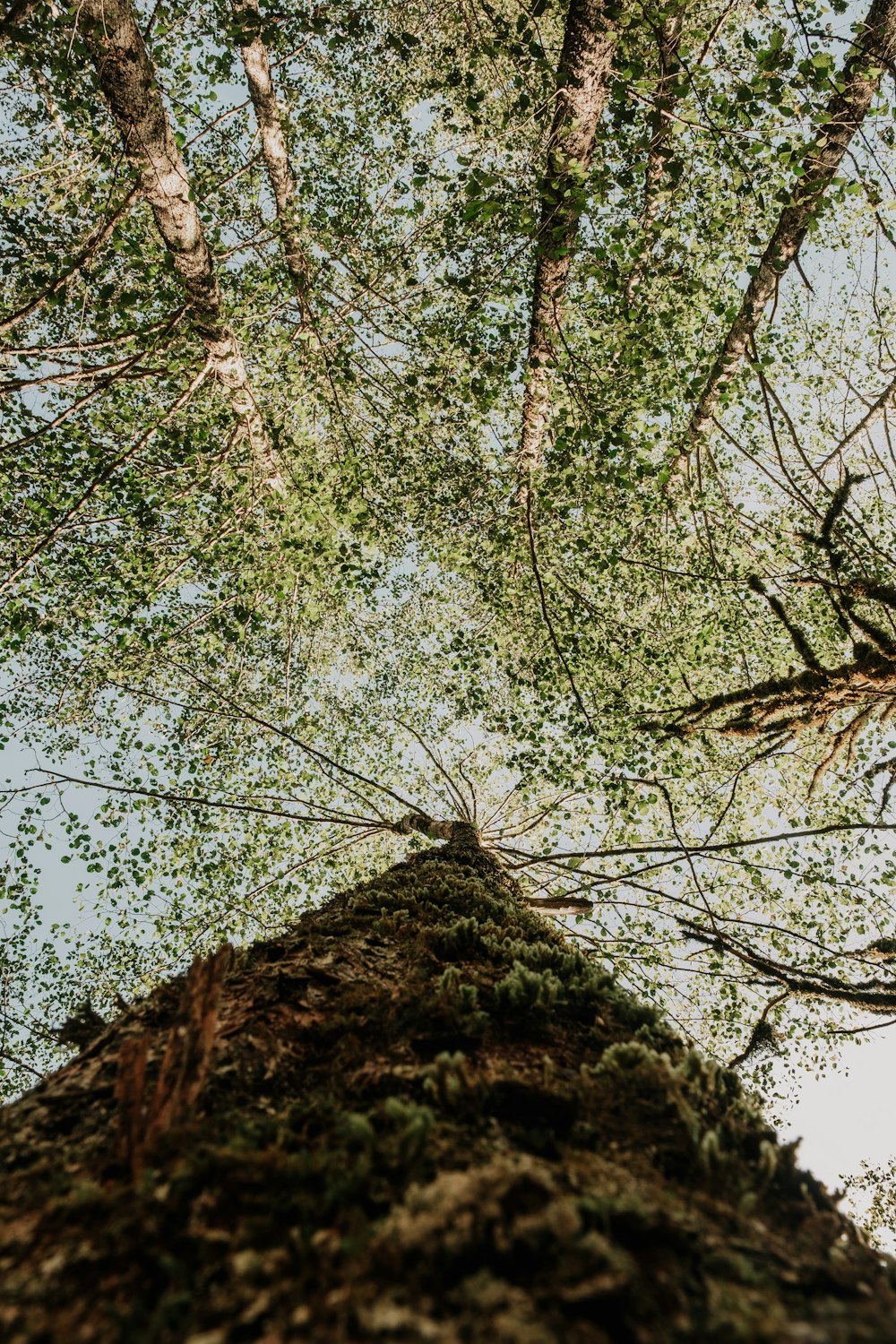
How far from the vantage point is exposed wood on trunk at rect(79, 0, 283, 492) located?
5.74 metres

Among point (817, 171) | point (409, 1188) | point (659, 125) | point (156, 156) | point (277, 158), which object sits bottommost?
point (409, 1188)

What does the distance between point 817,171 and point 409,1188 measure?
1110 cm

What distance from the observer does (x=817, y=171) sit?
26.6 ft

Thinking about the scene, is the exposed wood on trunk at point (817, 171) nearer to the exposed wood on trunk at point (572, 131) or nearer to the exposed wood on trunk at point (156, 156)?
the exposed wood on trunk at point (572, 131)

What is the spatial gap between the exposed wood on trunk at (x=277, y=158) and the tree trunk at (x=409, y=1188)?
8359mm

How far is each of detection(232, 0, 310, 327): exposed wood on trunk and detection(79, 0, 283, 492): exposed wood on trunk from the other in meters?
1.12

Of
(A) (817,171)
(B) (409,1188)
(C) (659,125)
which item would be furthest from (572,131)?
(B) (409,1188)

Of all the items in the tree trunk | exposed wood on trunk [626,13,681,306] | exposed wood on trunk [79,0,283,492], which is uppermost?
exposed wood on trunk [626,13,681,306]

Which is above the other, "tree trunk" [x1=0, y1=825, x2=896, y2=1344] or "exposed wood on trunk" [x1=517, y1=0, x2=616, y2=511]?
"exposed wood on trunk" [x1=517, y1=0, x2=616, y2=511]

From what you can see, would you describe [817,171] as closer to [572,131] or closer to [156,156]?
[572,131]

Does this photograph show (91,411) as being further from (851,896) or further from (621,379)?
(851,896)

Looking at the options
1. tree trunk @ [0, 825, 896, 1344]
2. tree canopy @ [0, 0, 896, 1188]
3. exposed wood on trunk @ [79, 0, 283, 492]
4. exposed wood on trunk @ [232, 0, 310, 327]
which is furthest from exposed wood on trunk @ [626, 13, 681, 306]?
tree trunk @ [0, 825, 896, 1344]

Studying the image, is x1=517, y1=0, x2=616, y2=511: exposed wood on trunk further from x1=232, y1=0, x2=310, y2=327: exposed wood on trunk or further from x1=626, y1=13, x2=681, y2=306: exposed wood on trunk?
x1=232, y1=0, x2=310, y2=327: exposed wood on trunk

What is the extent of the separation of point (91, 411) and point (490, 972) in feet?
33.8
